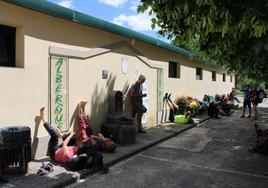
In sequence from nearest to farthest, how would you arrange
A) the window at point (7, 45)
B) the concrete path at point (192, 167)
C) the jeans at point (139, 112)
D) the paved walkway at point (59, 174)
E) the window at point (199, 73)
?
the paved walkway at point (59, 174), the concrete path at point (192, 167), the window at point (7, 45), the jeans at point (139, 112), the window at point (199, 73)

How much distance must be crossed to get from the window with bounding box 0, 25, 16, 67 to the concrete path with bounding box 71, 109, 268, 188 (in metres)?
2.73

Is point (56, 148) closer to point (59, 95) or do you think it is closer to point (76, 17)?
point (59, 95)

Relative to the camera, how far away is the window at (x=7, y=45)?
5945 mm

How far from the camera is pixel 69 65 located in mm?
7160

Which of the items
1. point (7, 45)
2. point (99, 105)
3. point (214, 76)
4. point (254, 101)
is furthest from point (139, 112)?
point (214, 76)

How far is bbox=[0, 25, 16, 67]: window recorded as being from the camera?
595cm

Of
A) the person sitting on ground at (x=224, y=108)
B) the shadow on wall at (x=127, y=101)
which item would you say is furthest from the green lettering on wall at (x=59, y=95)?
the person sitting on ground at (x=224, y=108)

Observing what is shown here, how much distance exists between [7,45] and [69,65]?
4.93ft

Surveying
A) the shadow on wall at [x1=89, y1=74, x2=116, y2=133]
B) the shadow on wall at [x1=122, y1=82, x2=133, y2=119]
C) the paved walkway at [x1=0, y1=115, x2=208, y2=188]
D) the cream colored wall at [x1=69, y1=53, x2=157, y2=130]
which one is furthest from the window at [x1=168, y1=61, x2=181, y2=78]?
the paved walkway at [x1=0, y1=115, x2=208, y2=188]

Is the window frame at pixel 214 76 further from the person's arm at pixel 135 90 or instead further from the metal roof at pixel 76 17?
the person's arm at pixel 135 90

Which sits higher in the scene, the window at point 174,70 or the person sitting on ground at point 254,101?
the window at point 174,70

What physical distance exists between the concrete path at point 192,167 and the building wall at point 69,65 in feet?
5.98

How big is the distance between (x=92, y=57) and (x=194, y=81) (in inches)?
392

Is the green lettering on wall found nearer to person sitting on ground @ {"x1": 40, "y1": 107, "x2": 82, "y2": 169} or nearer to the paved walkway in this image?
person sitting on ground @ {"x1": 40, "y1": 107, "x2": 82, "y2": 169}
